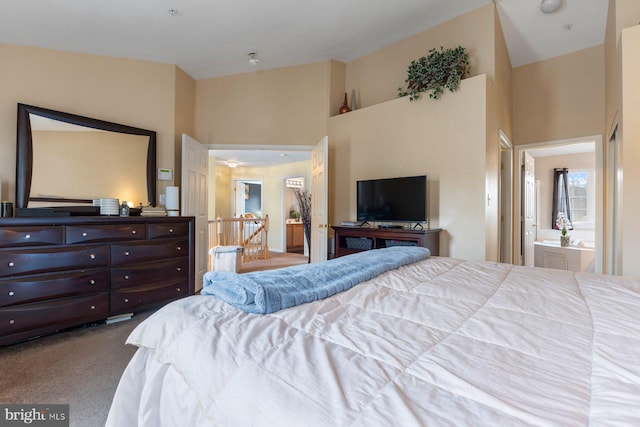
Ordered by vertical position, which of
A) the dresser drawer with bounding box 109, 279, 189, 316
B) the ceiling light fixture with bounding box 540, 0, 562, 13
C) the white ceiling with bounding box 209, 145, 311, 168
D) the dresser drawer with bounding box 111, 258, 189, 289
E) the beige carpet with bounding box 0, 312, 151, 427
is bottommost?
the beige carpet with bounding box 0, 312, 151, 427

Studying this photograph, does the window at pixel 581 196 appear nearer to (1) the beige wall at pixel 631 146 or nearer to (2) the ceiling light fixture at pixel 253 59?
(1) the beige wall at pixel 631 146

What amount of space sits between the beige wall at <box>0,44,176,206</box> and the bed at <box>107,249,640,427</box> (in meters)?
3.14

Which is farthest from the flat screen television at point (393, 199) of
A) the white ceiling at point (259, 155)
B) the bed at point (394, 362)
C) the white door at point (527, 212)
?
the white door at point (527, 212)

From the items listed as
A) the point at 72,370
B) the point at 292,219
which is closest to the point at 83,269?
the point at 72,370

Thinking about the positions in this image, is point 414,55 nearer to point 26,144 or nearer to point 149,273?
point 149,273

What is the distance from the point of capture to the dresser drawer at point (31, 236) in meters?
2.23

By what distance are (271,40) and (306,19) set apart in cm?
54

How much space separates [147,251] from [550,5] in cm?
486

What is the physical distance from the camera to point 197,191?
4.04 m

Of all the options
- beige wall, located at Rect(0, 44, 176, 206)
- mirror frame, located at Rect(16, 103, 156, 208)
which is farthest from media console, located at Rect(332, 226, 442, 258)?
mirror frame, located at Rect(16, 103, 156, 208)

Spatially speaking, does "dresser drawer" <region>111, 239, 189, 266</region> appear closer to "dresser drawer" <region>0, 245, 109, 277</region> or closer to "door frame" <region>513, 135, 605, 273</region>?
"dresser drawer" <region>0, 245, 109, 277</region>

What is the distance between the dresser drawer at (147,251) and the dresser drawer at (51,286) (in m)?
0.16

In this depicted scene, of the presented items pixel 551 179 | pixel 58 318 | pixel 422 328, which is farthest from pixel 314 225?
pixel 551 179

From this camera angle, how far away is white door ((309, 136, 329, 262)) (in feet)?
12.6
